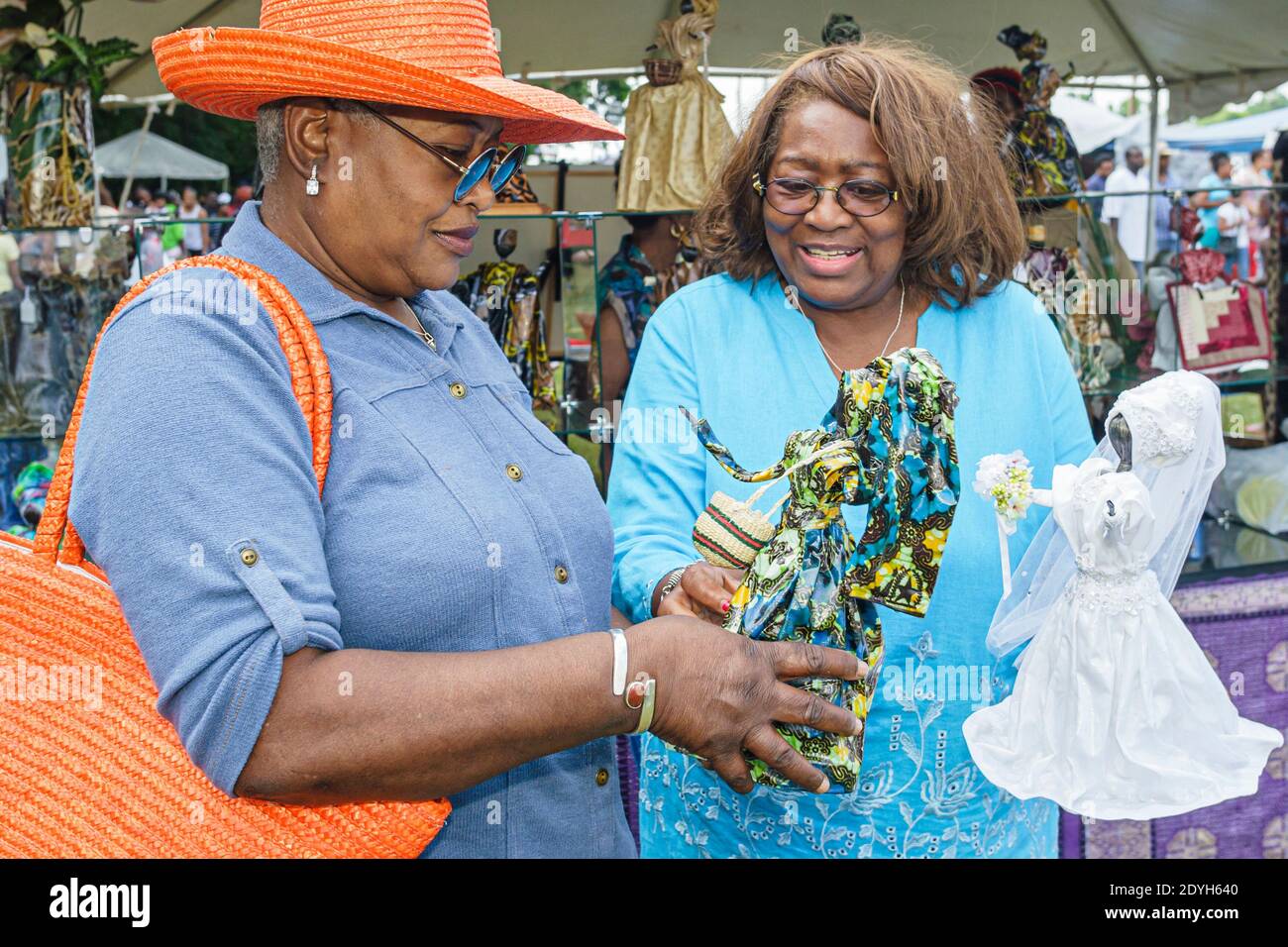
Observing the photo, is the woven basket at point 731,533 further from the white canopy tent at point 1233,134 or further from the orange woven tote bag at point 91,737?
the white canopy tent at point 1233,134

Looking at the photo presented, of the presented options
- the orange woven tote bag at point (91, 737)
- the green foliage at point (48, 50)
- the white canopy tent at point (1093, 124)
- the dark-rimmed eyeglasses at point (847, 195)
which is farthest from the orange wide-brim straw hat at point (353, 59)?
the white canopy tent at point (1093, 124)

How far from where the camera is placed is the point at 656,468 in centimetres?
226

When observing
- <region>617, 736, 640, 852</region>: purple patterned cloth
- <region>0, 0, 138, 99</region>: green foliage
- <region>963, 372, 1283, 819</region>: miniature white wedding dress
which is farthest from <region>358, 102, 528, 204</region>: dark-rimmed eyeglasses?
<region>0, 0, 138, 99</region>: green foliage

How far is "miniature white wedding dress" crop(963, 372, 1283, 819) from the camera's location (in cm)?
200

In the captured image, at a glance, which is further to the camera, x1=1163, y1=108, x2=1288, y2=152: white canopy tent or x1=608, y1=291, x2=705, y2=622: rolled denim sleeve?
x1=1163, y1=108, x2=1288, y2=152: white canopy tent

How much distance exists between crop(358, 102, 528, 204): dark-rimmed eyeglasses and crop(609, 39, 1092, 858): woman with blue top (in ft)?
2.13

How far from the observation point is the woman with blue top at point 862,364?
7.05 ft

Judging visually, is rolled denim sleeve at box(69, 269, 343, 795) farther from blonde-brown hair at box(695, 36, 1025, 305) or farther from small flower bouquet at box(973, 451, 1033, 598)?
blonde-brown hair at box(695, 36, 1025, 305)

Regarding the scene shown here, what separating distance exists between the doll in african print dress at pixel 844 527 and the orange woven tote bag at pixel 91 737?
0.69 metres

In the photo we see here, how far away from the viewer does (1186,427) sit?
1.98 m

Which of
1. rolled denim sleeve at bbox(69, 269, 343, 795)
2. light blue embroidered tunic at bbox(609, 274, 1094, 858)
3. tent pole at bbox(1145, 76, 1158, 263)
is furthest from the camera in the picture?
tent pole at bbox(1145, 76, 1158, 263)

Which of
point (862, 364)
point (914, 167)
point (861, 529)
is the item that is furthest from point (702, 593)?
point (914, 167)

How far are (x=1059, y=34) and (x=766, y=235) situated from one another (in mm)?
3944

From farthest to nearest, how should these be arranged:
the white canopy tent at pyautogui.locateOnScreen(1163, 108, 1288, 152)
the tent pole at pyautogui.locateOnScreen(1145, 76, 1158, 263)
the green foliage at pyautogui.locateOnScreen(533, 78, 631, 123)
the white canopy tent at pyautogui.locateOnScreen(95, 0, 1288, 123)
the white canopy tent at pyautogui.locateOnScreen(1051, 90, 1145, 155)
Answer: the white canopy tent at pyautogui.locateOnScreen(1163, 108, 1288, 152) → the white canopy tent at pyautogui.locateOnScreen(1051, 90, 1145, 155) → the green foliage at pyautogui.locateOnScreen(533, 78, 631, 123) → the tent pole at pyautogui.locateOnScreen(1145, 76, 1158, 263) → the white canopy tent at pyautogui.locateOnScreen(95, 0, 1288, 123)
